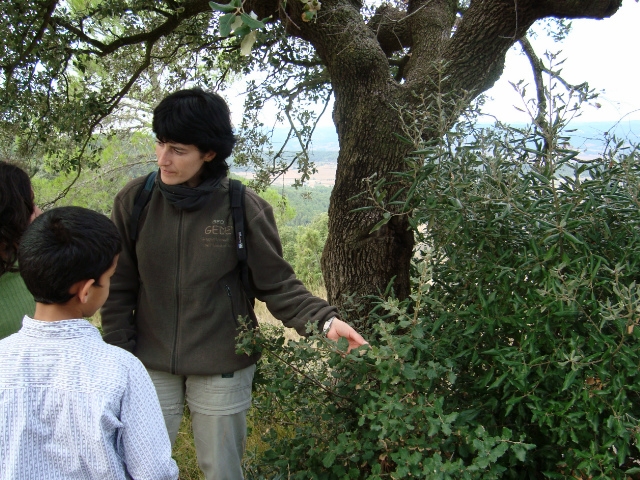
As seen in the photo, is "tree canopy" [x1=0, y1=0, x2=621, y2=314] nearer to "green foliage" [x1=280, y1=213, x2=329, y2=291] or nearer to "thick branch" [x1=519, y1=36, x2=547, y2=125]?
"thick branch" [x1=519, y1=36, x2=547, y2=125]

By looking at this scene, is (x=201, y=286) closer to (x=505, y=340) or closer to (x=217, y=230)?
(x=217, y=230)

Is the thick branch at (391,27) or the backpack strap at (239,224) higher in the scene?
the thick branch at (391,27)

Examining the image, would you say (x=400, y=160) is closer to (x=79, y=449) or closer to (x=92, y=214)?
(x=92, y=214)

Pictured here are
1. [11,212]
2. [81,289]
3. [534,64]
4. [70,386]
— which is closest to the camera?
[70,386]

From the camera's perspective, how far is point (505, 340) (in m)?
1.99

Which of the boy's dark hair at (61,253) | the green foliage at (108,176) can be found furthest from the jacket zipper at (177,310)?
the green foliage at (108,176)

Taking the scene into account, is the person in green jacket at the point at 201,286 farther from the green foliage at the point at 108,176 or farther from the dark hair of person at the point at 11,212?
the green foliage at the point at 108,176

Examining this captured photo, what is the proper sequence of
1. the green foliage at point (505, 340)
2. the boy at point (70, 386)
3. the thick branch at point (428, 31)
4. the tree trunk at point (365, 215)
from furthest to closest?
the thick branch at point (428, 31)
the tree trunk at point (365, 215)
the green foliage at point (505, 340)
the boy at point (70, 386)

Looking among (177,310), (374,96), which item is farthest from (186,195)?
(374,96)

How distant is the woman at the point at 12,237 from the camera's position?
187cm

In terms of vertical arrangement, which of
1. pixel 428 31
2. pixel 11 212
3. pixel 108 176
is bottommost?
pixel 108 176

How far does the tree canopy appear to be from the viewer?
3176 mm

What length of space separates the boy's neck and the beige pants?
2.78 feet

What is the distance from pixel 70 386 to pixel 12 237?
30.8 inches
